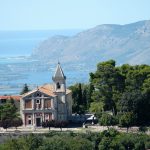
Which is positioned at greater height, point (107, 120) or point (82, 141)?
point (107, 120)

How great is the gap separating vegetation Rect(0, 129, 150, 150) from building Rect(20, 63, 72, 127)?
600 cm

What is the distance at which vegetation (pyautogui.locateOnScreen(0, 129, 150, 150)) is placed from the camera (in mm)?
54031

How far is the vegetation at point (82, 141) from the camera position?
5403 cm

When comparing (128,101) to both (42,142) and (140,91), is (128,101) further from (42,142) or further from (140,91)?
(42,142)

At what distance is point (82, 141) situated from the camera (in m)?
55.7

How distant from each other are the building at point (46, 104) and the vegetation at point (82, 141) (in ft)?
19.7

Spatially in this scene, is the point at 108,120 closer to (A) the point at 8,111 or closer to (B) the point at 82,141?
(A) the point at 8,111

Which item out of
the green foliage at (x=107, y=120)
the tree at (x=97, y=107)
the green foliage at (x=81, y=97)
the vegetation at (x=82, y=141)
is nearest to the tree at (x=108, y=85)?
the tree at (x=97, y=107)

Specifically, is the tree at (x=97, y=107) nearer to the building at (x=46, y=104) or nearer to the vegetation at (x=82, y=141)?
the building at (x=46, y=104)

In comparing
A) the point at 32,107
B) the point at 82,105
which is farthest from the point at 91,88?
the point at 32,107

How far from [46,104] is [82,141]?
485 inches

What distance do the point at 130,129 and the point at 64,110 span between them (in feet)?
21.9

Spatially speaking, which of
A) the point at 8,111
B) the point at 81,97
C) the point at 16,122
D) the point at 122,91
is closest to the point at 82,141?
the point at 122,91

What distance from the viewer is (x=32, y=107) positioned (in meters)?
67.8
